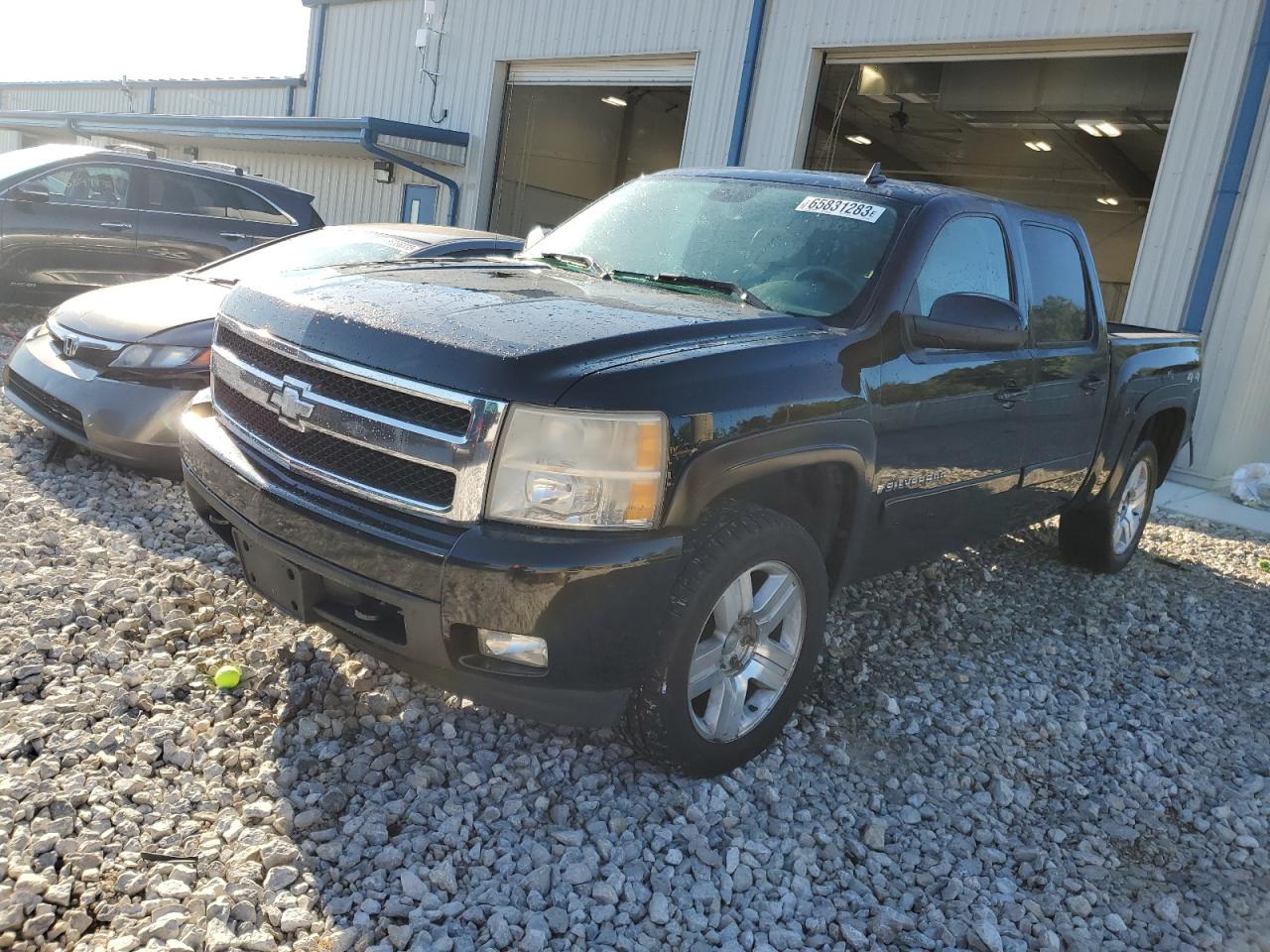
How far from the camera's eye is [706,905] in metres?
2.56

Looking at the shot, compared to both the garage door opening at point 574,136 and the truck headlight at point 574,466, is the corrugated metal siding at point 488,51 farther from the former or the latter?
the truck headlight at point 574,466

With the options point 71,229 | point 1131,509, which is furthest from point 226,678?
point 71,229

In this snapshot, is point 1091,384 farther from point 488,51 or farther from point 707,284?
point 488,51

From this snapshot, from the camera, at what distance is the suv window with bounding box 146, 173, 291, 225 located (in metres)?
9.05

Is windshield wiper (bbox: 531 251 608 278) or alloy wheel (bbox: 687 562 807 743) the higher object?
windshield wiper (bbox: 531 251 608 278)

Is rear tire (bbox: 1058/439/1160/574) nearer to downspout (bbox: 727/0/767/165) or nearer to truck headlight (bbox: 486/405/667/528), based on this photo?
truck headlight (bbox: 486/405/667/528)

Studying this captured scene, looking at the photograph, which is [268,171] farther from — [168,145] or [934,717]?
[934,717]

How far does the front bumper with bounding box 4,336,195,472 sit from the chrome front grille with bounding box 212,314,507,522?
2.07 m

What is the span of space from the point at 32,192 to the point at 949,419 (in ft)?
26.8

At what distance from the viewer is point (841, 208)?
3697mm

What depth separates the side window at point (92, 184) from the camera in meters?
8.84

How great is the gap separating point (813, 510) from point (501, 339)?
4.13 ft

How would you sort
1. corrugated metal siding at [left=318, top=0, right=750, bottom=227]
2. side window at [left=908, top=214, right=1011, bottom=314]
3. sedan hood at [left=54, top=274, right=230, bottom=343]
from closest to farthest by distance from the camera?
side window at [left=908, top=214, right=1011, bottom=314], sedan hood at [left=54, top=274, right=230, bottom=343], corrugated metal siding at [left=318, top=0, right=750, bottom=227]

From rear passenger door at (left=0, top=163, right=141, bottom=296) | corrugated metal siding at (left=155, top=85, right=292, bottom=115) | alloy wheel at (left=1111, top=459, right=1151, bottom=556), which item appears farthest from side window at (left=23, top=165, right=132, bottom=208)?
corrugated metal siding at (left=155, top=85, right=292, bottom=115)
